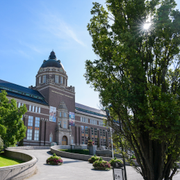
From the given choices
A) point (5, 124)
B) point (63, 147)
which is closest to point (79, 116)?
point (63, 147)

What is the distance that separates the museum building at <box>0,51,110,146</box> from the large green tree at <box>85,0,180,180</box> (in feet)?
121

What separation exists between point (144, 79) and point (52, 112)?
161 feet

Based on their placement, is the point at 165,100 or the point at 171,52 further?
the point at 171,52

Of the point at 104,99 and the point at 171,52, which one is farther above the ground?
the point at 171,52

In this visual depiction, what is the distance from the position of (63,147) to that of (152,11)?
3706 centimetres

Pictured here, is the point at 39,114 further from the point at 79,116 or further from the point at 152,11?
the point at 152,11

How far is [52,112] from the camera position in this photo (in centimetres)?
5525

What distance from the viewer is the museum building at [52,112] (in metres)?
49.2

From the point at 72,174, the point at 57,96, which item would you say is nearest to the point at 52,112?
the point at 57,96

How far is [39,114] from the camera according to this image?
169ft

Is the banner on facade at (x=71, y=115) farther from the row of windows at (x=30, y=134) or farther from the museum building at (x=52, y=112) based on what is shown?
the row of windows at (x=30, y=134)

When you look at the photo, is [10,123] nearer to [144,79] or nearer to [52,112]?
[144,79]

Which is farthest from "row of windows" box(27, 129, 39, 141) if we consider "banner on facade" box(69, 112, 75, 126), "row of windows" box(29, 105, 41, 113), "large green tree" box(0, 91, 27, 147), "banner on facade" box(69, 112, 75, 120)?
"large green tree" box(0, 91, 27, 147)

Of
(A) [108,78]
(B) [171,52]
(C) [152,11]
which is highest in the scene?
(C) [152,11]
